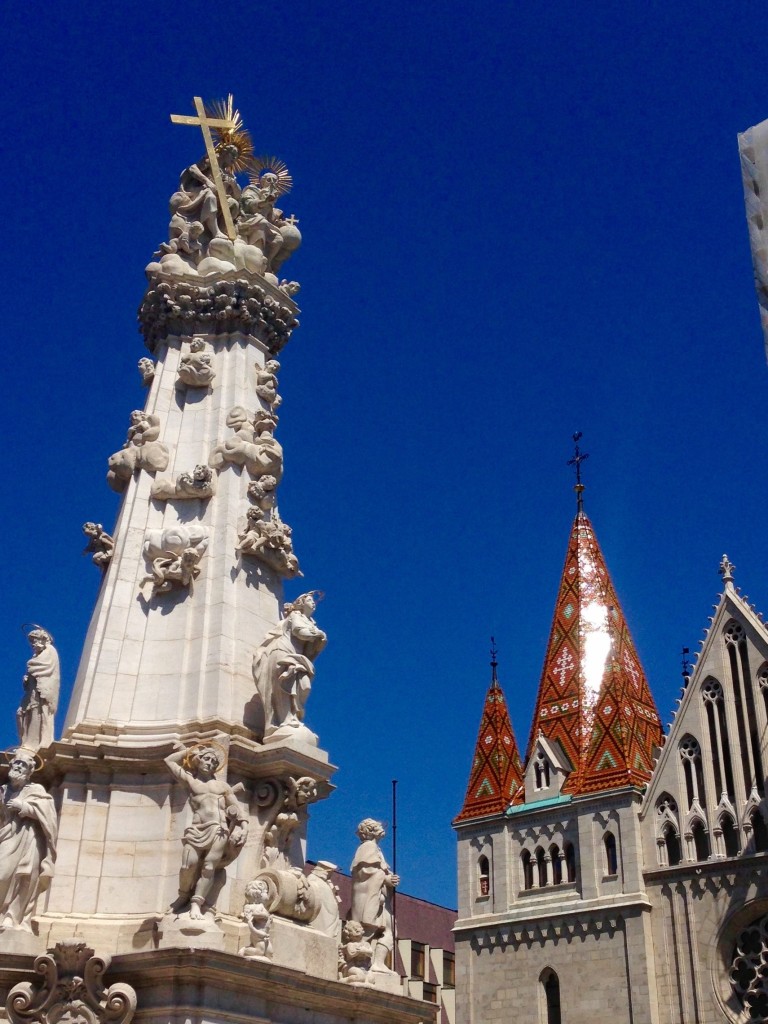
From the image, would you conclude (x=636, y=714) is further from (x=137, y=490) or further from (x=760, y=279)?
(x=137, y=490)

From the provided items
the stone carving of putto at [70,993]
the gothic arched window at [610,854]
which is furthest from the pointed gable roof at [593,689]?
the stone carving of putto at [70,993]

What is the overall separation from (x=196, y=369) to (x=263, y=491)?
179 centimetres

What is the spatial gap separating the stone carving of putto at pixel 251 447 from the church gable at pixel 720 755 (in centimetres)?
2643

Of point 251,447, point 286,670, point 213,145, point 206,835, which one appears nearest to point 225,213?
point 213,145

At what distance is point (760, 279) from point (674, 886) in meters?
23.6

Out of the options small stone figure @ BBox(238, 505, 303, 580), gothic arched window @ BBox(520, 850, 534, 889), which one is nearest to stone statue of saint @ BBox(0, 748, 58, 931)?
small stone figure @ BBox(238, 505, 303, 580)

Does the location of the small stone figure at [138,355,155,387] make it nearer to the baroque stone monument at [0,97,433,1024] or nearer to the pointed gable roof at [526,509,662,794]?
the baroque stone monument at [0,97,433,1024]

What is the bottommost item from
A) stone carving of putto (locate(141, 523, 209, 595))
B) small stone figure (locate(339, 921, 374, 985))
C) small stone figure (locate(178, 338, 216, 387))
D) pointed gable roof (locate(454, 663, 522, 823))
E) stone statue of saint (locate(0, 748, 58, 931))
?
small stone figure (locate(339, 921, 374, 985))

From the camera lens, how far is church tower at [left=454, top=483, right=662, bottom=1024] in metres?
35.6

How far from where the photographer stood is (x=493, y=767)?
136ft

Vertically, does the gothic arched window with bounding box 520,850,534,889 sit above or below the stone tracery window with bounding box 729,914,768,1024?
above

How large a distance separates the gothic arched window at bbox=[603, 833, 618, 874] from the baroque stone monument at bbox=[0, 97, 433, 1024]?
89.2 feet

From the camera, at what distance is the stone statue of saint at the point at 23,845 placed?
960 cm

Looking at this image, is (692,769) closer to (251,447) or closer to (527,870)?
(527,870)
